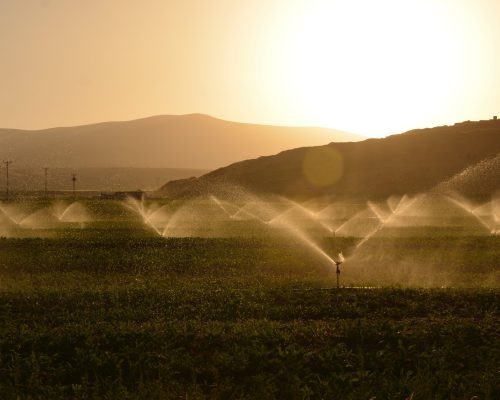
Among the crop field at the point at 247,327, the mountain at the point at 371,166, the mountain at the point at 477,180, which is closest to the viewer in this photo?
the crop field at the point at 247,327

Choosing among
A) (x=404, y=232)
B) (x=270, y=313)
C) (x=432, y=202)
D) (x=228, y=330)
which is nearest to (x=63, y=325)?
(x=228, y=330)

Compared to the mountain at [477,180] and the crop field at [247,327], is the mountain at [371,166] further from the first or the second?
the crop field at [247,327]

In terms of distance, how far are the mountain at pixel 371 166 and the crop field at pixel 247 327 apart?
73889 millimetres

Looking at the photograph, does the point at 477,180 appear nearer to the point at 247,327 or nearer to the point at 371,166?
the point at 371,166

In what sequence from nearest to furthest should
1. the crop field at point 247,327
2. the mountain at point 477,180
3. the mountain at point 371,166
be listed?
the crop field at point 247,327
the mountain at point 477,180
the mountain at point 371,166

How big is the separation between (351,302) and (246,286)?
→ 4.60 meters

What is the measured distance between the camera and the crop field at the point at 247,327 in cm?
1210

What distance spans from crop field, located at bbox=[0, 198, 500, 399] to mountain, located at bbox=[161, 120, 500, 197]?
73.9 metres

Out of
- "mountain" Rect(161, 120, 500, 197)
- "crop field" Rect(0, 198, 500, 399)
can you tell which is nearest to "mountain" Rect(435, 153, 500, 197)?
"mountain" Rect(161, 120, 500, 197)

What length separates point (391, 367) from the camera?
12.8 meters

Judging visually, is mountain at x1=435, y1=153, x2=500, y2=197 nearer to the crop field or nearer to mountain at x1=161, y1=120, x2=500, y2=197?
mountain at x1=161, y1=120, x2=500, y2=197

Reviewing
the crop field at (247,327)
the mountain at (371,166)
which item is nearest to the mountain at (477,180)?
the mountain at (371,166)

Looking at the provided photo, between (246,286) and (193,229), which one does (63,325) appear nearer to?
(246,286)

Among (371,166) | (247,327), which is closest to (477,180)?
(371,166)
